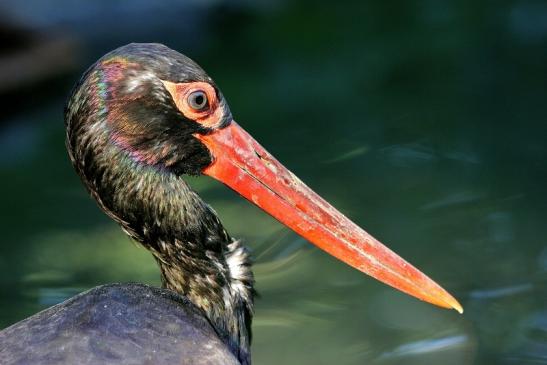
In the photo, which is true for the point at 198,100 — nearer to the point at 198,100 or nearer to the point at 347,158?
the point at 198,100

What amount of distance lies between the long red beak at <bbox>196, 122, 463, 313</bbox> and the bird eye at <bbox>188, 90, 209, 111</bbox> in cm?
14

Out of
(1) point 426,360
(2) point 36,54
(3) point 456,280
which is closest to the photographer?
(1) point 426,360

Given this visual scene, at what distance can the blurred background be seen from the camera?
546cm

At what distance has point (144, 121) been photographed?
3717 millimetres

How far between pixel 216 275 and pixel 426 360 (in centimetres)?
151

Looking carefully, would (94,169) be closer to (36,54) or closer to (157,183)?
(157,183)

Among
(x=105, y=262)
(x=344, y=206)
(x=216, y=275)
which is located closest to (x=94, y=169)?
(x=216, y=275)

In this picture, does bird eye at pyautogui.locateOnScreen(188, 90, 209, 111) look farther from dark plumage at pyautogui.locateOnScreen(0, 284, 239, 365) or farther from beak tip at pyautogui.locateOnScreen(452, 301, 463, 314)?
beak tip at pyautogui.locateOnScreen(452, 301, 463, 314)

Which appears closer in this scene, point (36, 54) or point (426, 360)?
point (426, 360)

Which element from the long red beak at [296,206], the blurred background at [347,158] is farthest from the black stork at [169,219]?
the blurred background at [347,158]

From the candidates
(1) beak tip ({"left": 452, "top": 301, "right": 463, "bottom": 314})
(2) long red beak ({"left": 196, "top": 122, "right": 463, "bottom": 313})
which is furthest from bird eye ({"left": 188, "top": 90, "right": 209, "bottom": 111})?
(1) beak tip ({"left": 452, "top": 301, "right": 463, "bottom": 314})

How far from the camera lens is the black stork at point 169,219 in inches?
135

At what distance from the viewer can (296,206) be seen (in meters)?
4.02

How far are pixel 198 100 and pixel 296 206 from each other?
1.77 ft
